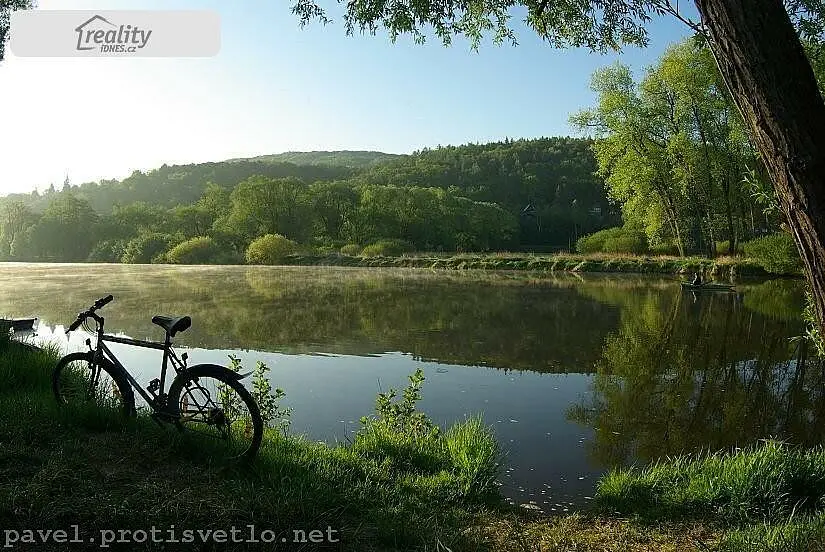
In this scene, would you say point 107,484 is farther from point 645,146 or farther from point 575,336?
point 645,146

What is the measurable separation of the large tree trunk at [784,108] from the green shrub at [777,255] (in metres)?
28.3

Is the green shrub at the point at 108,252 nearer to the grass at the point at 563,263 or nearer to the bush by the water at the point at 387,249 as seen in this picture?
the grass at the point at 563,263

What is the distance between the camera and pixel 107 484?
3.36m

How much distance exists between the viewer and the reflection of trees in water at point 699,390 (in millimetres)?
5820

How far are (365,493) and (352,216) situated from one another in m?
62.9

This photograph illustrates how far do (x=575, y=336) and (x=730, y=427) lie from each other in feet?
20.2

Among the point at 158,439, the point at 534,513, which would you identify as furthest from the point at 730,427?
the point at 158,439

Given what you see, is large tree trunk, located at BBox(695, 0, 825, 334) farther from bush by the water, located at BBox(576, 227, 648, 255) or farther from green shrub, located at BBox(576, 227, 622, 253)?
green shrub, located at BBox(576, 227, 622, 253)

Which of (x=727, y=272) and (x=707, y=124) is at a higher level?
(x=707, y=124)

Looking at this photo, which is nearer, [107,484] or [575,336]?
[107,484]

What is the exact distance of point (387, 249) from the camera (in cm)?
5269

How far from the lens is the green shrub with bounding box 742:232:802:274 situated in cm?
2684

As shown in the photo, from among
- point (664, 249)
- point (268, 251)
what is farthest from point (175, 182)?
point (664, 249)

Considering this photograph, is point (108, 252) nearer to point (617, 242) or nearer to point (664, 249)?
point (617, 242)
